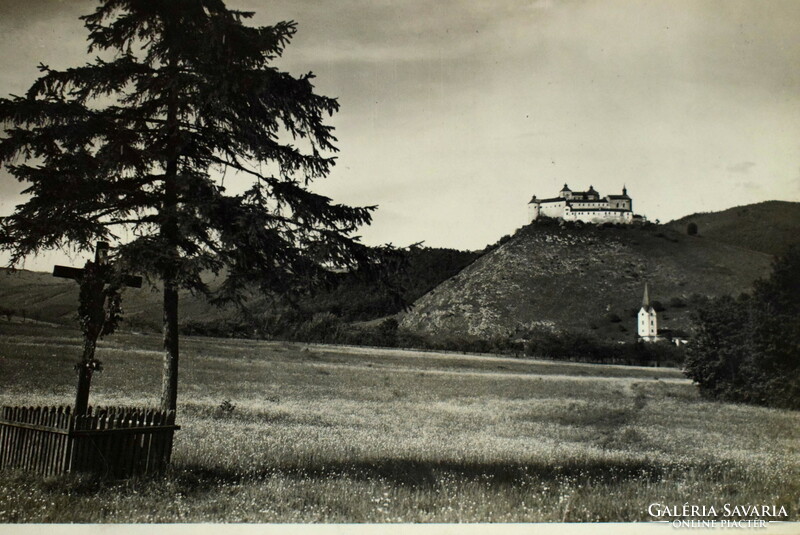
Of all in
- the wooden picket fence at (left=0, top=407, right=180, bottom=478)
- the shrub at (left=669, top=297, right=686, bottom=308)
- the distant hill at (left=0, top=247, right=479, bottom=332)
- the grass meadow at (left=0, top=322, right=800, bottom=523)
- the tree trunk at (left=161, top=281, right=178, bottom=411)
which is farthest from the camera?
the shrub at (left=669, top=297, right=686, bottom=308)

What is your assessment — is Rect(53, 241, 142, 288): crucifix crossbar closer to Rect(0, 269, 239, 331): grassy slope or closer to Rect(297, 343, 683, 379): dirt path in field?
Rect(0, 269, 239, 331): grassy slope

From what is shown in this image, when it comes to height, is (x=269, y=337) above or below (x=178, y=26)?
below

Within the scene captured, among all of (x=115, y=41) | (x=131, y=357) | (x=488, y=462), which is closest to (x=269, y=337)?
(x=131, y=357)

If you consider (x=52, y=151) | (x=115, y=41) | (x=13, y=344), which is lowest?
(x=13, y=344)

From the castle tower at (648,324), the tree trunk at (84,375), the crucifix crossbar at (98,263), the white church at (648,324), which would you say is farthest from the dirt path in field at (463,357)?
the crucifix crossbar at (98,263)

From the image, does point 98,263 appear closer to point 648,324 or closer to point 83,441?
point 83,441

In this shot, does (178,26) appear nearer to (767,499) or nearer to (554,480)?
(554,480)

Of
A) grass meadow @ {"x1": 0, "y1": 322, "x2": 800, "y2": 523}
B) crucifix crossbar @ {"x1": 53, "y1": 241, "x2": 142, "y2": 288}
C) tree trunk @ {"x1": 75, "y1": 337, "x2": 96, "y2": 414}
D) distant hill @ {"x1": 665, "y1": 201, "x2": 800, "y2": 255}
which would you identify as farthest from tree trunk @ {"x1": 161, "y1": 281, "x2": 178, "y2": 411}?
distant hill @ {"x1": 665, "y1": 201, "x2": 800, "y2": 255}
